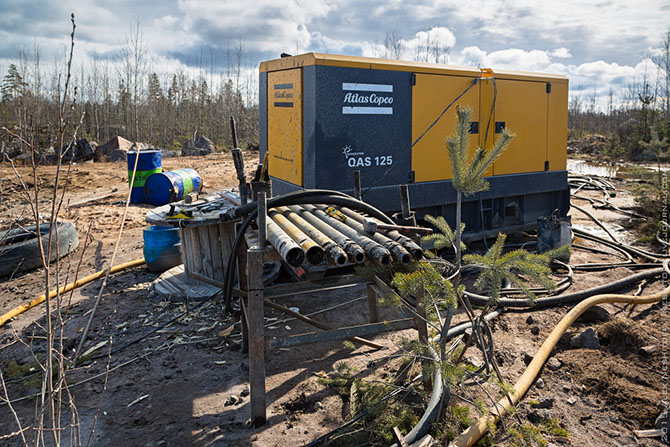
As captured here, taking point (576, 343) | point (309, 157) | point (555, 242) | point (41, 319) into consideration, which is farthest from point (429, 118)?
point (41, 319)

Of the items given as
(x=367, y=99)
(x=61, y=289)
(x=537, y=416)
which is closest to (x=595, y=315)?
(x=537, y=416)

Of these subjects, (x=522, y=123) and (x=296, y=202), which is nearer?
(x=296, y=202)

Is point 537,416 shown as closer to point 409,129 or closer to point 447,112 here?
point 409,129

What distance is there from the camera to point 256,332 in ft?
12.4

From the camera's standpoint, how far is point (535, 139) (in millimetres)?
8688

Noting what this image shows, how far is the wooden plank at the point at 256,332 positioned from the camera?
12.4 feet

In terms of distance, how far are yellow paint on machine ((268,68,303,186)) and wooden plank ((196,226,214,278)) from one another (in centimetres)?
139

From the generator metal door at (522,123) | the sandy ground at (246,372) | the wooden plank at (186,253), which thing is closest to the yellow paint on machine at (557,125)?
the generator metal door at (522,123)

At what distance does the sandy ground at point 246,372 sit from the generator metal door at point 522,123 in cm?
228

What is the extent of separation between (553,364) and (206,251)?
408 centimetres

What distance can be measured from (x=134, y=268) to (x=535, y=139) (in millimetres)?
6791

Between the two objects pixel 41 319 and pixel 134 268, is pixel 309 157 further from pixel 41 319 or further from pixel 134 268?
pixel 41 319

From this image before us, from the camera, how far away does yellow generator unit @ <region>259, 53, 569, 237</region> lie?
6.55 m

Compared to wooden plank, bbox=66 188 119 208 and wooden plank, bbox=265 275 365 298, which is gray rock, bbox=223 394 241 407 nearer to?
wooden plank, bbox=265 275 365 298
